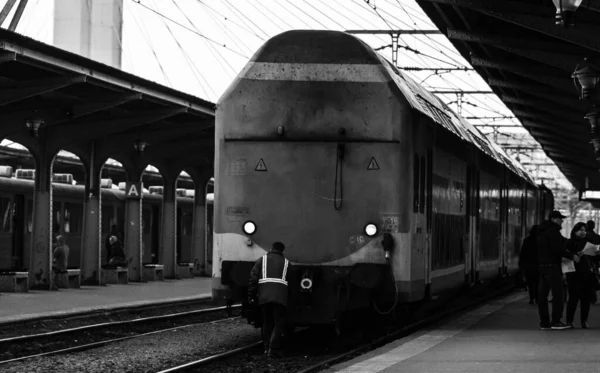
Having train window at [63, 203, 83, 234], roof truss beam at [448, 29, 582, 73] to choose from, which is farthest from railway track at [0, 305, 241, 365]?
train window at [63, 203, 83, 234]

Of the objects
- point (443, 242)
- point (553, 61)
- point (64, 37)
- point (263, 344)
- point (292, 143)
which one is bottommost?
point (263, 344)

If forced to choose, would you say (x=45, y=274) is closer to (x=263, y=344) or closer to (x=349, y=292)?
(x=263, y=344)

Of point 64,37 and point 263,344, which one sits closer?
point 263,344

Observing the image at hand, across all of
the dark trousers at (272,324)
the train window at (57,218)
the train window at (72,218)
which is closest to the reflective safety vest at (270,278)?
the dark trousers at (272,324)

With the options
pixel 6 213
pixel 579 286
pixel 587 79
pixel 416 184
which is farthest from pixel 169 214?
pixel 416 184

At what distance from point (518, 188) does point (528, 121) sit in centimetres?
813

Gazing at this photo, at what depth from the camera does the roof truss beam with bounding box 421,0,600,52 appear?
18.2m

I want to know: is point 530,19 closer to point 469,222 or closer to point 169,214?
point 469,222

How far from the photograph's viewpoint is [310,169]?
13.7 m

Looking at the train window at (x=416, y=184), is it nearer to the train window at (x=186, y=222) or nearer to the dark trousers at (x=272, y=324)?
the dark trousers at (x=272, y=324)

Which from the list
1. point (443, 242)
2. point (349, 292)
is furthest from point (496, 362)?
point (443, 242)

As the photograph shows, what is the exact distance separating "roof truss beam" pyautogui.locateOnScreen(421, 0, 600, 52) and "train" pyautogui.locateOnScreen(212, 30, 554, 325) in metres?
5.05

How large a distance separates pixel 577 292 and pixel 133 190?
17655 mm

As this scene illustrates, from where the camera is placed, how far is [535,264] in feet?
76.6
